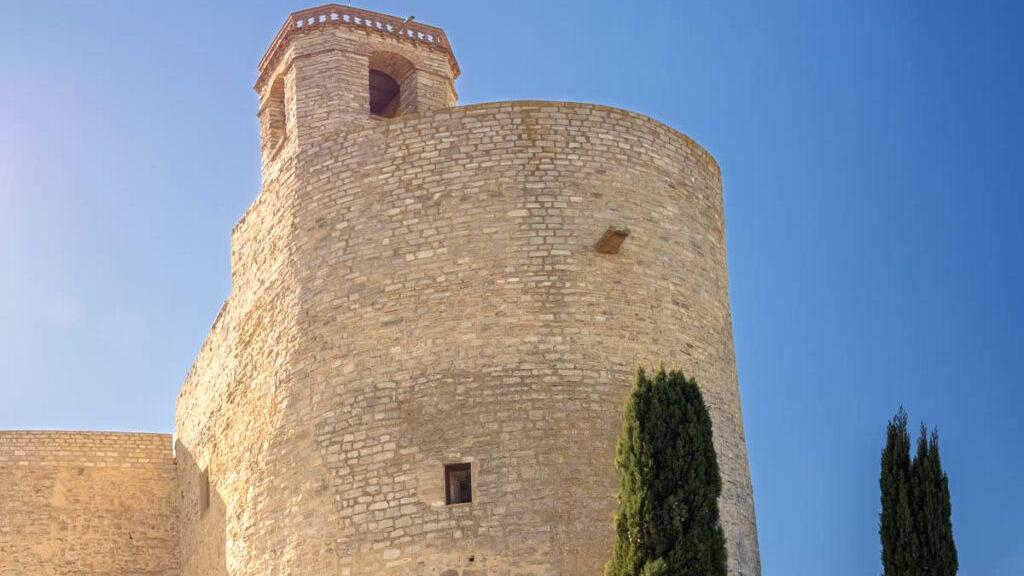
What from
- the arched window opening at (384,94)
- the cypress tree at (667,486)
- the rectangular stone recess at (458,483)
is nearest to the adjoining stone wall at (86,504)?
the arched window opening at (384,94)

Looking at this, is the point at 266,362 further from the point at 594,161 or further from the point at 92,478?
the point at 92,478

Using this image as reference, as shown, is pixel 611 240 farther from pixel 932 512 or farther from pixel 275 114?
pixel 275 114

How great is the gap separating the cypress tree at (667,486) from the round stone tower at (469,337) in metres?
1.05

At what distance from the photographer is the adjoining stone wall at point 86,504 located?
21.5 m

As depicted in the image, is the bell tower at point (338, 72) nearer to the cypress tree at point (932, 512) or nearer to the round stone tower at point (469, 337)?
the round stone tower at point (469, 337)

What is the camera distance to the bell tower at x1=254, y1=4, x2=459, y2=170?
18797mm

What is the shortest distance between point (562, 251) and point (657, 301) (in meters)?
1.14

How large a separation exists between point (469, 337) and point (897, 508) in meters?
4.55

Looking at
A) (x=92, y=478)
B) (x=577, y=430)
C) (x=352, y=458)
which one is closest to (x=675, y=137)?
(x=577, y=430)

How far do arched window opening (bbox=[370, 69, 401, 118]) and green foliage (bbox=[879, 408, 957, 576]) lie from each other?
8.50 metres

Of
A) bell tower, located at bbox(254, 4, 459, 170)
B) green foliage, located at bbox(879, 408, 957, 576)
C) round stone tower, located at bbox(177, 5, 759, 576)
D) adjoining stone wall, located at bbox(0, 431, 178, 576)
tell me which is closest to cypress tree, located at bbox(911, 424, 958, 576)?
green foliage, located at bbox(879, 408, 957, 576)

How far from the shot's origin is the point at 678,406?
47.1ft

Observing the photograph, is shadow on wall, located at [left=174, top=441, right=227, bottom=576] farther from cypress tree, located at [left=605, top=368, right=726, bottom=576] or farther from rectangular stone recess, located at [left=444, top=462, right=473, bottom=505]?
cypress tree, located at [left=605, top=368, right=726, bottom=576]

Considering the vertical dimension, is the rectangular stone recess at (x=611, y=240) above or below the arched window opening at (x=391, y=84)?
below
